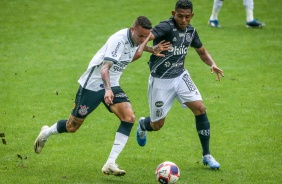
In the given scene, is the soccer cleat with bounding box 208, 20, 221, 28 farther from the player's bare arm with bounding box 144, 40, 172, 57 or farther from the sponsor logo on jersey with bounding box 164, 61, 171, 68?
the player's bare arm with bounding box 144, 40, 172, 57

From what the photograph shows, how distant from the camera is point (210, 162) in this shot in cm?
1262

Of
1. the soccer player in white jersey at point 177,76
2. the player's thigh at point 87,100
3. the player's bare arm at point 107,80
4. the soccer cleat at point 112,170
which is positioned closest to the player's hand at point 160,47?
the soccer player in white jersey at point 177,76

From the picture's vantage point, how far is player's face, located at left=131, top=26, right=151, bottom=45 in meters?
11.8

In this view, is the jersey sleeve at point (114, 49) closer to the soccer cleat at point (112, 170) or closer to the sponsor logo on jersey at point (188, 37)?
the sponsor logo on jersey at point (188, 37)

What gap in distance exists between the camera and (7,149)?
13.8 metres

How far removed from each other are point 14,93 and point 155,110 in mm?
6059

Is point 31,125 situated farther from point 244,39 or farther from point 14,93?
point 244,39

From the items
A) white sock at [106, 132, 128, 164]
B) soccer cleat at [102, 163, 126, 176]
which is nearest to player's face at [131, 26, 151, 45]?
white sock at [106, 132, 128, 164]

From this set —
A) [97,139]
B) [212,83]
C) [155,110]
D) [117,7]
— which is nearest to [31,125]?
[97,139]

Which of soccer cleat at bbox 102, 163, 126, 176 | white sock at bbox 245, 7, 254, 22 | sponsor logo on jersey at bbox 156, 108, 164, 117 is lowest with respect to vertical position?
white sock at bbox 245, 7, 254, 22

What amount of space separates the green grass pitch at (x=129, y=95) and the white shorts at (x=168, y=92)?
1.06 meters

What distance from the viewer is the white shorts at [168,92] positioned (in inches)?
499

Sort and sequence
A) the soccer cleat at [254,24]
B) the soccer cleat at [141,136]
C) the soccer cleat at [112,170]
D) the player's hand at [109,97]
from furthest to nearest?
Result: 1. the soccer cleat at [254,24]
2. the soccer cleat at [141,136]
3. the soccer cleat at [112,170]
4. the player's hand at [109,97]

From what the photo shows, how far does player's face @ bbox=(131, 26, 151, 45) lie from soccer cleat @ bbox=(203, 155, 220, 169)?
248 centimetres
